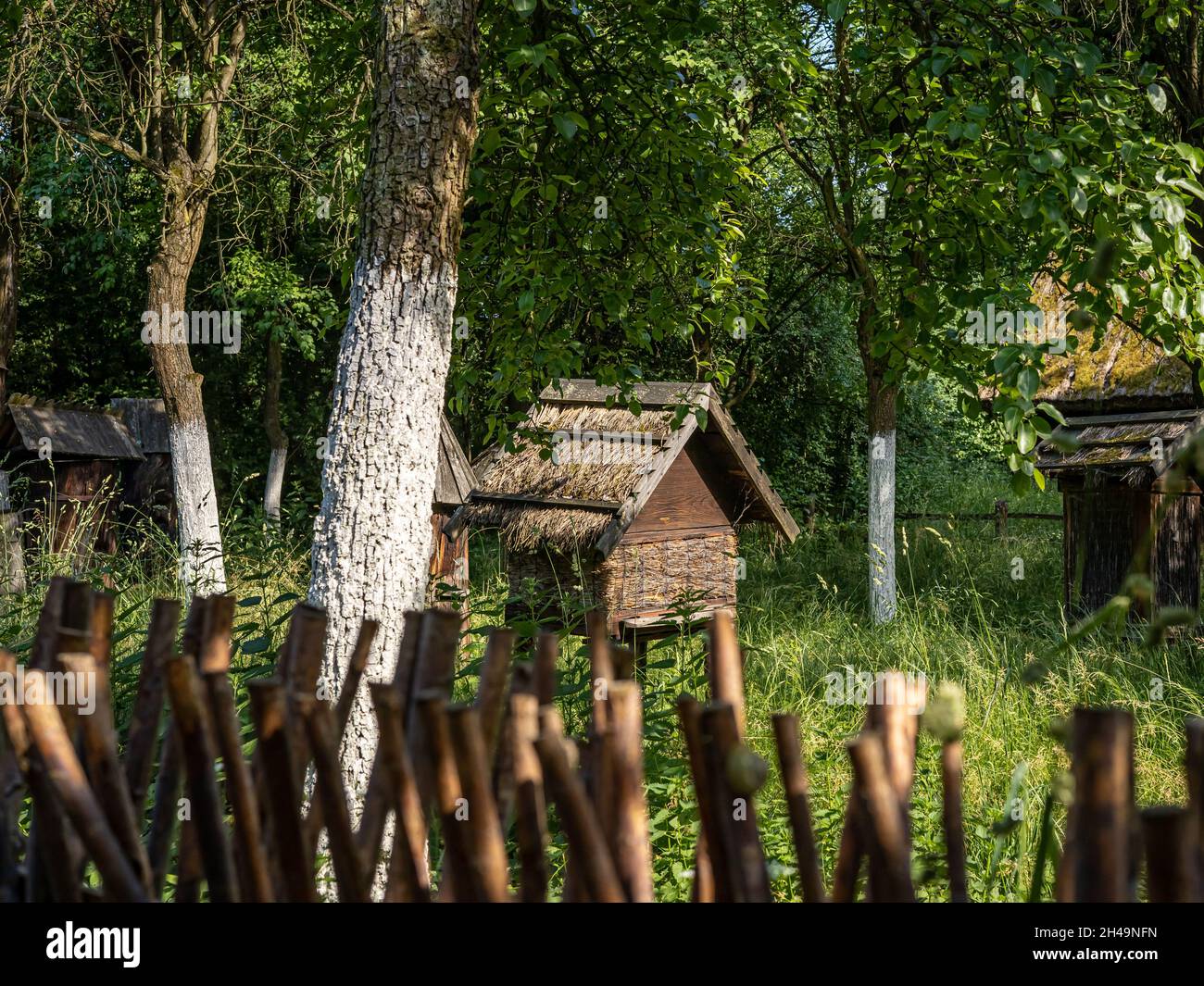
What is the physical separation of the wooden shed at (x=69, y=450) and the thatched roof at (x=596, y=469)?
322 inches

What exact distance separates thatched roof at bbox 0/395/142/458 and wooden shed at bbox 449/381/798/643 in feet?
27.8

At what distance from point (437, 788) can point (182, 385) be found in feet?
33.2

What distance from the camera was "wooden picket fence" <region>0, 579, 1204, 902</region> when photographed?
108cm

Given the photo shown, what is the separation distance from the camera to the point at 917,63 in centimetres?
414

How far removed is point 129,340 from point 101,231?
4820 millimetres

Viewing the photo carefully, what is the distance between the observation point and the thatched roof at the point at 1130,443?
7.82 meters

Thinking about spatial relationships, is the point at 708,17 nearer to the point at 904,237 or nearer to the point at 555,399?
the point at 904,237

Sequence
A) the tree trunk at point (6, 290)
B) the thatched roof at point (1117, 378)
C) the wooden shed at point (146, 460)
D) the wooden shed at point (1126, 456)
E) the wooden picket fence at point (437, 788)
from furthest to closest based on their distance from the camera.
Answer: the wooden shed at point (146, 460), the tree trunk at point (6, 290), the thatched roof at point (1117, 378), the wooden shed at point (1126, 456), the wooden picket fence at point (437, 788)

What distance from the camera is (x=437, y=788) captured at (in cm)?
113

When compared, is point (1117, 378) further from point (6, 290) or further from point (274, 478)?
point (274, 478)

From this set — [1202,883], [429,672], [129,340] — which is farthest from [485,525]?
[129,340]

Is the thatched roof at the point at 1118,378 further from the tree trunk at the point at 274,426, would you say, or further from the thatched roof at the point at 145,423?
the tree trunk at the point at 274,426

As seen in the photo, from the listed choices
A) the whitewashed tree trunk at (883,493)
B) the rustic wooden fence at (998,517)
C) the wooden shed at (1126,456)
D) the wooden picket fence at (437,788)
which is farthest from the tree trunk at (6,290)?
the wooden picket fence at (437,788)

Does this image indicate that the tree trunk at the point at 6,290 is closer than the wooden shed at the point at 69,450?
Yes
